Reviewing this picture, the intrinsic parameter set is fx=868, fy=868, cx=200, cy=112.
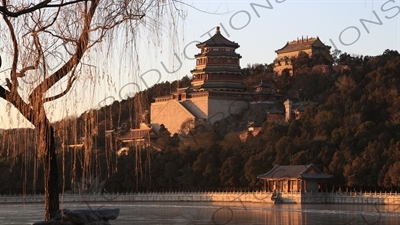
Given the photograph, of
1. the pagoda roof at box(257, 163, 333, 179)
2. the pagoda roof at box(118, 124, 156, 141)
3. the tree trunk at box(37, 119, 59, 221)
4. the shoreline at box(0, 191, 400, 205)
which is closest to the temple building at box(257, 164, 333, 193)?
the pagoda roof at box(257, 163, 333, 179)

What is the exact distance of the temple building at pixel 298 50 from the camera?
3294 inches

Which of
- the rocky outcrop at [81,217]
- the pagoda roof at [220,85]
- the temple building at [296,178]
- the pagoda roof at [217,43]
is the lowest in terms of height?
the temple building at [296,178]

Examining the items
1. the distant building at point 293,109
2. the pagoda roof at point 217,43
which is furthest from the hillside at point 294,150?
the pagoda roof at point 217,43

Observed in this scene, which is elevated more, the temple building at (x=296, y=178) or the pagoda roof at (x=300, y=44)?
the pagoda roof at (x=300, y=44)

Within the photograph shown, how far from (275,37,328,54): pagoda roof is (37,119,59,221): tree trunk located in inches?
3032

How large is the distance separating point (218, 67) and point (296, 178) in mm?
26829

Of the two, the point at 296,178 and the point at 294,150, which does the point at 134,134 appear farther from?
the point at 296,178

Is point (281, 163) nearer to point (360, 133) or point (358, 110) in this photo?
point (360, 133)

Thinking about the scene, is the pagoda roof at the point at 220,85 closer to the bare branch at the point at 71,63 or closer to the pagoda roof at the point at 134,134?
the pagoda roof at the point at 134,134

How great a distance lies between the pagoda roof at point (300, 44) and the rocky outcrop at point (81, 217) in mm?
75090

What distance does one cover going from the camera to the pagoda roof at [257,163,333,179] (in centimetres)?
4528

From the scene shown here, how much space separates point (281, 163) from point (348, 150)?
4.57 metres

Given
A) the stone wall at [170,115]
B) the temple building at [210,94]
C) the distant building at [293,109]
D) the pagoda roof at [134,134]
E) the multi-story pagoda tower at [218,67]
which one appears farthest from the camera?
the multi-story pagoda tower at [218,67]

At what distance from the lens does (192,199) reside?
4778 centimetres
